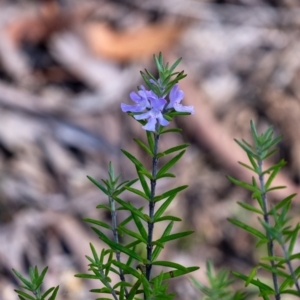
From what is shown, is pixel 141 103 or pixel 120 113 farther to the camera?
pixel 120 113

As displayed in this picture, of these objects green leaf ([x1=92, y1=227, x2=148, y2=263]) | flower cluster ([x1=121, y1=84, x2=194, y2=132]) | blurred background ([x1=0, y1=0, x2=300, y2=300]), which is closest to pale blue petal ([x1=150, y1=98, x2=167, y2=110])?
flower cluster ([x1=121, y1=84, x2=194, y2=132])

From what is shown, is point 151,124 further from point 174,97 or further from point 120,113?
point 120,113

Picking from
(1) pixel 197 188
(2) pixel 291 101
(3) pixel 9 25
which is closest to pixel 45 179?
(1) pixel 197 188

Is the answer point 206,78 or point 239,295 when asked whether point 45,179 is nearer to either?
point 206,78

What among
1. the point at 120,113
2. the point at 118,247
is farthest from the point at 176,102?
the point at 120,113

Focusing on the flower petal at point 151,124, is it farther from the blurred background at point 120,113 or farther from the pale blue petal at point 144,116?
the blurred background at point 120,113

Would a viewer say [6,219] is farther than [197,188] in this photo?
No

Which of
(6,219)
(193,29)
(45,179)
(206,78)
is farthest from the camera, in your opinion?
(193,29)
